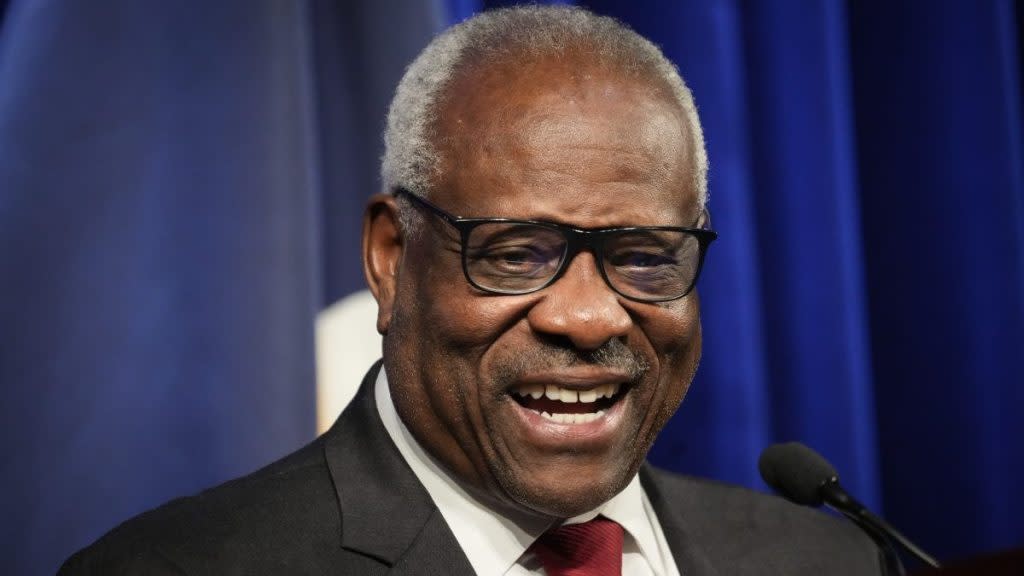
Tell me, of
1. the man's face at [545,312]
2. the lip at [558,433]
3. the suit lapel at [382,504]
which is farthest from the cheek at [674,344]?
the suit lapel at [382,504]

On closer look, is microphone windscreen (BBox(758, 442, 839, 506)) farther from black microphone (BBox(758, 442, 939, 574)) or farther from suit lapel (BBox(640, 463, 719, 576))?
suit lapel (BBox(640, 463, 719, 576))

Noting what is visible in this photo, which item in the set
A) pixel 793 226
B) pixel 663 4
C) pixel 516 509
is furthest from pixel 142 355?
A: pixel 793 226

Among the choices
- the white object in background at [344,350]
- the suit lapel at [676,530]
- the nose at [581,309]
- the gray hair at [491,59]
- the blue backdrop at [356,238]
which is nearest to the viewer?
the nose at [581,309]

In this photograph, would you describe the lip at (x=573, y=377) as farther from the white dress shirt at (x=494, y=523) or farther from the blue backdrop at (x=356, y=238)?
the blue backdrop at (x=356, y=238)

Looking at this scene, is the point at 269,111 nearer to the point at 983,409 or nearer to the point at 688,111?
the point at 688,111

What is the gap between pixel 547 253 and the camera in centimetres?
144

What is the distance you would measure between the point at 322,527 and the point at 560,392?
362mm

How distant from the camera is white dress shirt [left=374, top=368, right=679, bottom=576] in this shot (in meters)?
1.52

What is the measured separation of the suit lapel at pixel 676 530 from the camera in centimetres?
169

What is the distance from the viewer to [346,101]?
230cm

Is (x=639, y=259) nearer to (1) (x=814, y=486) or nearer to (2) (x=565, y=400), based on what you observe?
(2) (x=565, y=400)

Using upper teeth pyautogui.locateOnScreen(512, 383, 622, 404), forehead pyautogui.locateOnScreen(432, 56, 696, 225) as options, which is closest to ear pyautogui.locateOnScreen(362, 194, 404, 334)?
forehead pyautogui.locateOnScreen(432, 56, 696, 225)

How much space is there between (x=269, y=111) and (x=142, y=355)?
19.2 inches

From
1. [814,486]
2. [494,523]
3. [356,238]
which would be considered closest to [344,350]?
[356,238]
